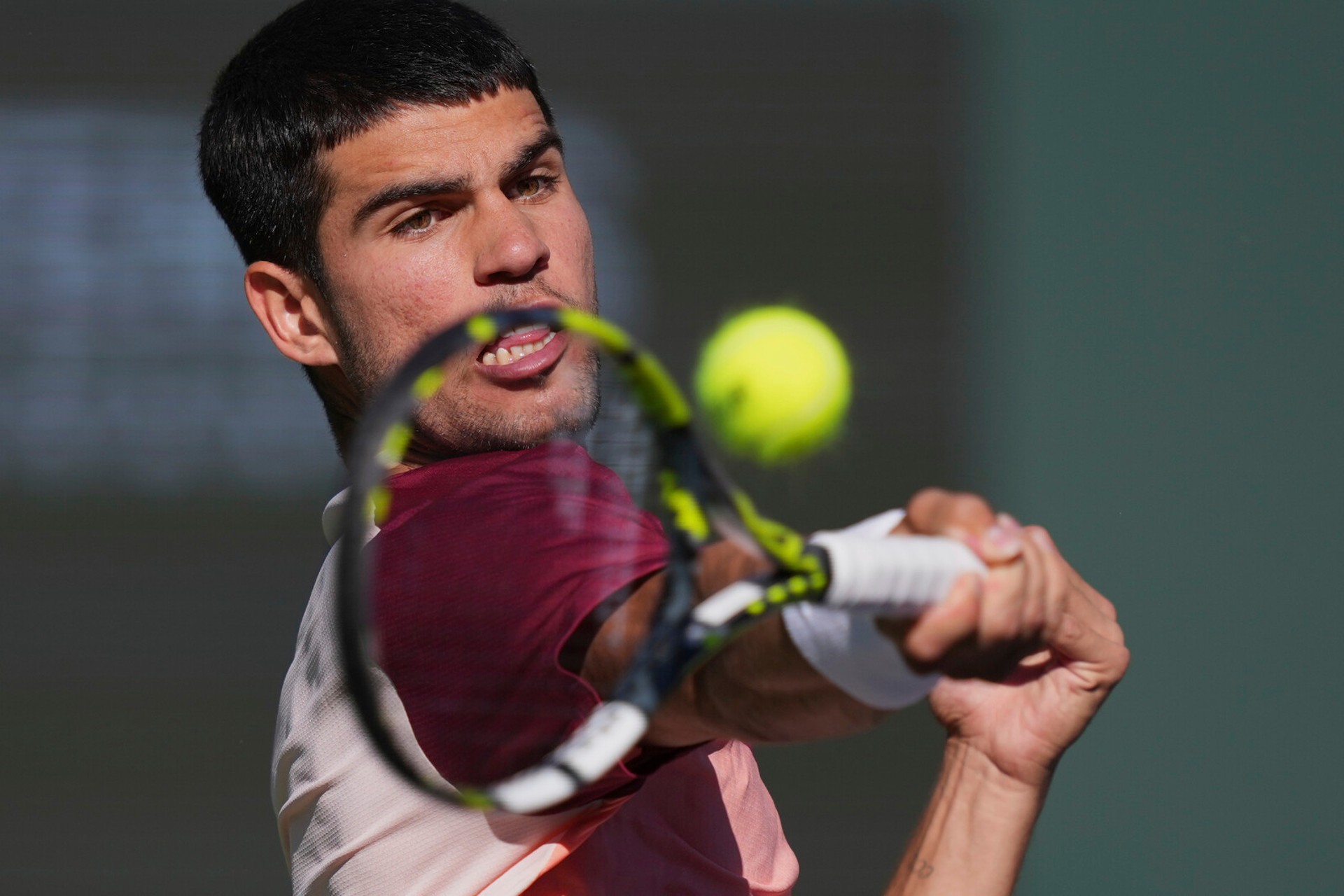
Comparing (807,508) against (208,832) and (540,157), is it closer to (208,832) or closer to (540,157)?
(208,832)

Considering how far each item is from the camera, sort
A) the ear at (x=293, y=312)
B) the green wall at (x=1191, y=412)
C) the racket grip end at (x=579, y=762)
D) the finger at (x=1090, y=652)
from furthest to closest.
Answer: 1. the green wall at (x=1191, y=412)
2. the ear at (x=293, y=312)
3. the finger at (x=1090, y=652)
4. the racket grip end at (x=579, y=762)

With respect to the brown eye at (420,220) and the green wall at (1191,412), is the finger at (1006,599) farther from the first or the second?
the green wall at (1191,412)

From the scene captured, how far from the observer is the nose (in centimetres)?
113

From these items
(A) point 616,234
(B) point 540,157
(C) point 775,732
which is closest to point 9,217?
(A) point 616,234

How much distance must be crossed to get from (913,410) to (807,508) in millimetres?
427

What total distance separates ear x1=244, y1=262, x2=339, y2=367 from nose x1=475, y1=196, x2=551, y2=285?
0.19 metres

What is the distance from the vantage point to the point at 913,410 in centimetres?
339

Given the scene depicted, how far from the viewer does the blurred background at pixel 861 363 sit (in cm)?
292

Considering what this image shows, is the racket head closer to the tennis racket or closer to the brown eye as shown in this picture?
the tennis racket

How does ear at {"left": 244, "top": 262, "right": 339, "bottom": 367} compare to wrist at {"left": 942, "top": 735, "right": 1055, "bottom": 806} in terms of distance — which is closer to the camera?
wrist at {"left": 942, "top": 735, "right": 1055, "bottom": 806}

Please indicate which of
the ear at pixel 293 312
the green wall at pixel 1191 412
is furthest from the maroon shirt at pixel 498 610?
the green wall at pixel 1191 412

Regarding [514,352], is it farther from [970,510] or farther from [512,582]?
[970,510]

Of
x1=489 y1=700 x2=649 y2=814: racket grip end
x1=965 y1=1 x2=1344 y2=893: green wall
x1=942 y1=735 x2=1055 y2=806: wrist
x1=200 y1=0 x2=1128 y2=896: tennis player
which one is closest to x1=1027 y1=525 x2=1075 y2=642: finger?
x1=200 y1=0 x2=1128 y2=896: tennis player


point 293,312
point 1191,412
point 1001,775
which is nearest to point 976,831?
point 1001,775
